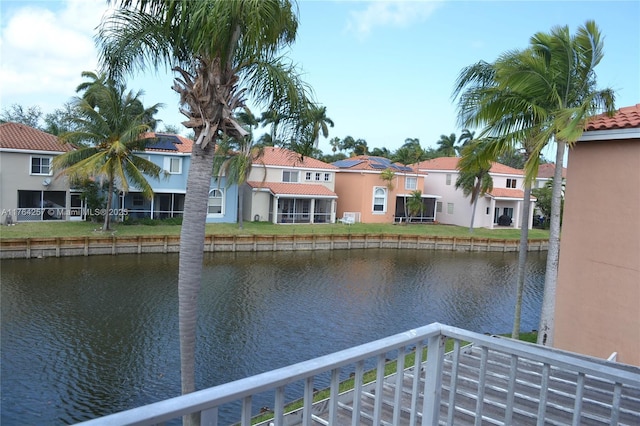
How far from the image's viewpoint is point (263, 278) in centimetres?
2483

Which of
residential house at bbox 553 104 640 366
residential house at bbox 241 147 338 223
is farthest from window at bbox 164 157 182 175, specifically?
residential house at bbox 553 104 640 366

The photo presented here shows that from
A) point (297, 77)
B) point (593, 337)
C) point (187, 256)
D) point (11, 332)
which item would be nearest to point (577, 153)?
point (593, 337)

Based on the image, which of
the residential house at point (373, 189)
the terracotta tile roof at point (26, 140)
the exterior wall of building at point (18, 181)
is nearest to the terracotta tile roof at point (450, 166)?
the residential house at point (373, 189)

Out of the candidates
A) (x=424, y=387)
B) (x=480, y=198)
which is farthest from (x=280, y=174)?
(x=424, y=387)

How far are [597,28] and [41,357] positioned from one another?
54.1 feet

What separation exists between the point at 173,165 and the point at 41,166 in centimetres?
844

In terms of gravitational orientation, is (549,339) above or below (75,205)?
below

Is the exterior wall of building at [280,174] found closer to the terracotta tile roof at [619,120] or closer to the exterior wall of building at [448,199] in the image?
the exterior wall of building at [448,199]

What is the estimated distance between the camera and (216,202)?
37719 mm

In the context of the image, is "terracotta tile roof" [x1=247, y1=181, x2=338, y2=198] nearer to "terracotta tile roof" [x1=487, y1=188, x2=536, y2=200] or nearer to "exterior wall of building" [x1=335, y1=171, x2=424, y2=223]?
"exterior wall of building" [x1=335, y1=171, x2=424, y2=223]

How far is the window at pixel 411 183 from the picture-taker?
4659cm

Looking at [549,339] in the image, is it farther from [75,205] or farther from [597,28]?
[75,205]

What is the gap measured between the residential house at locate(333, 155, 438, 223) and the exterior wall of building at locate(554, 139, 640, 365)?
33.3 meters

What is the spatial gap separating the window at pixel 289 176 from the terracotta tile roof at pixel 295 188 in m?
0.50
